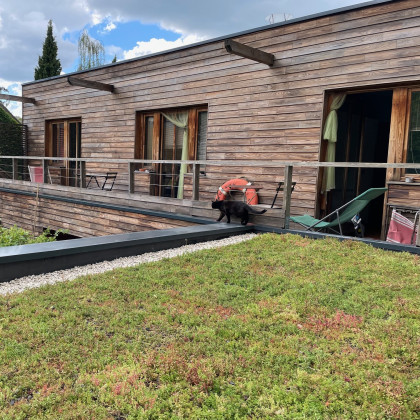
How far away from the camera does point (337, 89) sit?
556 centimetres

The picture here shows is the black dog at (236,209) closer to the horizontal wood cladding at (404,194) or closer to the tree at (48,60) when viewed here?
the horizontal wood cladding at (404,194)

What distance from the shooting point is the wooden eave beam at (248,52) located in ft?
18.2

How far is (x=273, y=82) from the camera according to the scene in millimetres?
6242

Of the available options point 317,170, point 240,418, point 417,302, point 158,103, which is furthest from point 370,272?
point 158,103

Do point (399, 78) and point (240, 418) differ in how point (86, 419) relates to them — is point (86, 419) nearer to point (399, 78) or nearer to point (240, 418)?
point (240, 418)

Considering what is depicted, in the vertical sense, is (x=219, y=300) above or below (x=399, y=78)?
below

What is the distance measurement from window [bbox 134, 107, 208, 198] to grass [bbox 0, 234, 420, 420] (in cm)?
490

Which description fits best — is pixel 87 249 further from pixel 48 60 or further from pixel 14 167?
pixel 48 60

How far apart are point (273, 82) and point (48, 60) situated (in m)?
18.6

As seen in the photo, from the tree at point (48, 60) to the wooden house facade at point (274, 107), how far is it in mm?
12967

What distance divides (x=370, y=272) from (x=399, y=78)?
121 inches

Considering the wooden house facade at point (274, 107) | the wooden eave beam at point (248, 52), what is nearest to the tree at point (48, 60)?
the wooden house facade at point (274, 107)

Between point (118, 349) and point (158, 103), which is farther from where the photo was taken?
point (158, 103)

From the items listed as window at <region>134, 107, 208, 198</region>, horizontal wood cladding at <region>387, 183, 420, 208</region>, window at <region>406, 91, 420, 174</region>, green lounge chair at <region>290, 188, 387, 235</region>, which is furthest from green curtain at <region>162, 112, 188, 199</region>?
window at <region>406, 91, 420, 174</region>
